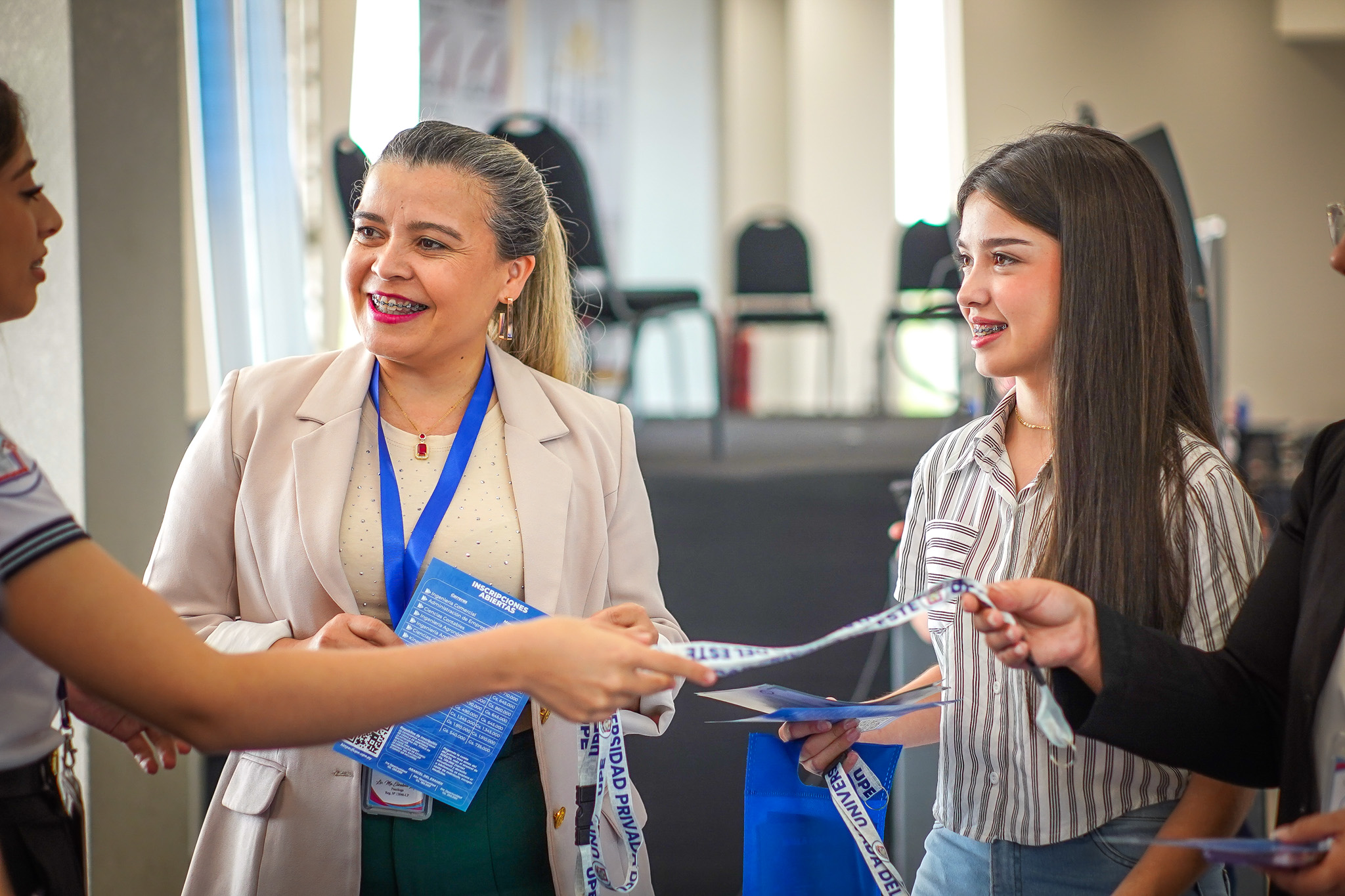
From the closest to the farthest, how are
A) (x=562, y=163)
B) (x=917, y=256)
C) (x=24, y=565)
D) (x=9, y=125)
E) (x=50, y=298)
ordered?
(x=24, y=565) < (x=9, y=125) < (x=50, y=298) < (x=562, y=163) < (x=917, y=256)

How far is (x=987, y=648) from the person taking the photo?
1.38 meters

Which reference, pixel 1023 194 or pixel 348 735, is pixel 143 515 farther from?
pixel 1023 194

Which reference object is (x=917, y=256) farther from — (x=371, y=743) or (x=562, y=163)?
(x=371, y=743)

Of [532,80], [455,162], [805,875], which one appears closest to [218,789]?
[805,875]

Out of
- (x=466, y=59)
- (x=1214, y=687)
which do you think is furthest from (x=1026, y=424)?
(x=466, y=59)

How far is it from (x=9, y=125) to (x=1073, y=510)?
1.25 meters

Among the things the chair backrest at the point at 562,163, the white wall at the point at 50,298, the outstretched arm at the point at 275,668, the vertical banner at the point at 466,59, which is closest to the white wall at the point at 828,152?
the vertical banner at the point at 466,59

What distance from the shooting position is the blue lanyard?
1.42 metres

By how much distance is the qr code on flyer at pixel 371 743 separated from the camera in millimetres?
1300

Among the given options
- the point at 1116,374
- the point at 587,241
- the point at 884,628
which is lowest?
the point at 884,628

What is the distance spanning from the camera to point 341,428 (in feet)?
4.89

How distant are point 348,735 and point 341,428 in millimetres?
605

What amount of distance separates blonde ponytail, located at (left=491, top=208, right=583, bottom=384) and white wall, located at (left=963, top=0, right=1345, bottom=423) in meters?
6.61

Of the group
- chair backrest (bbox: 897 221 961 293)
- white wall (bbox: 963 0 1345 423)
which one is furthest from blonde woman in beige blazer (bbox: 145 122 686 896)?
white wall (bbox: 963 0 1345 423)
